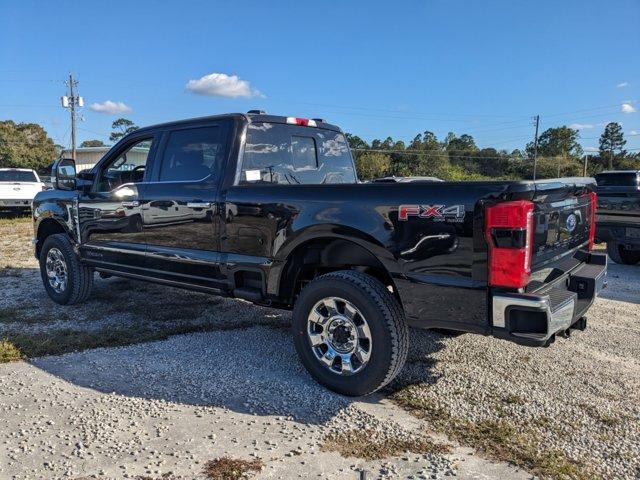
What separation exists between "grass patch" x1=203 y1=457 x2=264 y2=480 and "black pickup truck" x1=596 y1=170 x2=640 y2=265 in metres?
7.72

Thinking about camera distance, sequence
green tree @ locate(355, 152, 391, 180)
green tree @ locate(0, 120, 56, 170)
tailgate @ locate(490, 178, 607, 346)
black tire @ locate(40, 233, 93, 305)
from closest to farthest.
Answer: tailgate @ locate(490, 178, 607, 346), black tire @ locate(40, 233, 93, 305), green tree @ locate(0, 120, 56, 170), green tree @ locate(355, 152, 391, 180)

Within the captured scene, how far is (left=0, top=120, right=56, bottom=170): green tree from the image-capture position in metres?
57.2

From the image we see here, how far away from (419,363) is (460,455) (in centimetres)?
140

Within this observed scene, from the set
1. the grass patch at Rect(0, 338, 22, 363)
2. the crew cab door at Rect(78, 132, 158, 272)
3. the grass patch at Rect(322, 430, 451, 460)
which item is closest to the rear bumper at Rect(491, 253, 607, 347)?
the grass patch at Rect(322, 430, 451, 460)

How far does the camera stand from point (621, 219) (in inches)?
334

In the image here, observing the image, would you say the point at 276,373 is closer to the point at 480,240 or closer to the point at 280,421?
the point at 280,421

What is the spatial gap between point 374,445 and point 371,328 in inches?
29.1

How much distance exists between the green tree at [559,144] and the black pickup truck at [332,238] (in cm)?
7594

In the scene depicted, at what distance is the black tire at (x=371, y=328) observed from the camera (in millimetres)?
3369

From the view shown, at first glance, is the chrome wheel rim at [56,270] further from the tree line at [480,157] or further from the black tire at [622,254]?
the tree line at [480,157]

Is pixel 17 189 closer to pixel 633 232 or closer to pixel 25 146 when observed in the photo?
pixel 633 232

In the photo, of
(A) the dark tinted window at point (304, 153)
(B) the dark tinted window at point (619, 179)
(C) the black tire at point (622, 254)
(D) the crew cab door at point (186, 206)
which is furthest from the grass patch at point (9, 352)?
(B) the dark tinted window at point (619, 179)

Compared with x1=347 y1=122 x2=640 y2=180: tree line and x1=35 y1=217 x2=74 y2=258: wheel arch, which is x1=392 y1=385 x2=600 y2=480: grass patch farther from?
x1=347 y1=122 x2=640 y2=180: tree line

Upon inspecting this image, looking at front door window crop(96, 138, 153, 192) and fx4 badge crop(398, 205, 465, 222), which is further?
front door window crop(96, 138, 153, 192)
